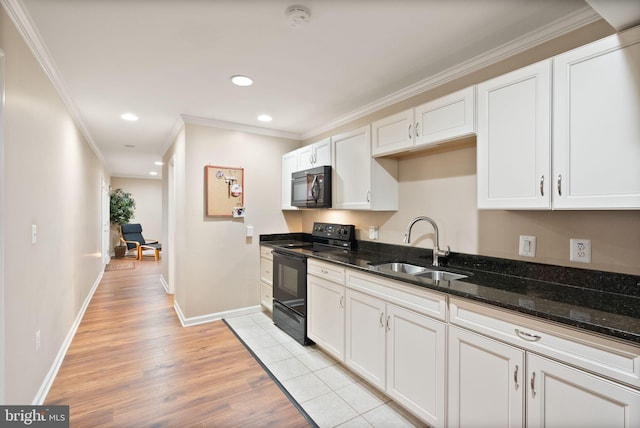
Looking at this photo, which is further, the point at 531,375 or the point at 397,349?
the point at 397,349

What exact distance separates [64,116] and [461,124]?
11.1 ft

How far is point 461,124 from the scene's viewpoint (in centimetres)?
196

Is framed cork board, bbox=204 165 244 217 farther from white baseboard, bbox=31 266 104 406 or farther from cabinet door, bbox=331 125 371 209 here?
white baseboard, bbox=31 266 104 406

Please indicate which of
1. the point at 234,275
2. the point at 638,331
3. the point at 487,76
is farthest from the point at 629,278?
the point at 234,275

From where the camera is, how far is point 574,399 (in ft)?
3.90

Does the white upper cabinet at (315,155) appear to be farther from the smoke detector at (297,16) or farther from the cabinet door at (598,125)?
the cabinet door at (598,125)

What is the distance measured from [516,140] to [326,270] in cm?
165

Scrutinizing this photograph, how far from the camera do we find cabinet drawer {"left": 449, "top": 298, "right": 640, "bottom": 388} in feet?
3.52

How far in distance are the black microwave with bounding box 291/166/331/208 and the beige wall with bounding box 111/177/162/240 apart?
25.1ft

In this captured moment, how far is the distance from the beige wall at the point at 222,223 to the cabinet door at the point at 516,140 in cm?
271

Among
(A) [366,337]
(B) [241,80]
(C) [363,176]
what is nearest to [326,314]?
(A) [366,337]

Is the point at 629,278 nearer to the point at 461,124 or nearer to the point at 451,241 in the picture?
the point at 451,241

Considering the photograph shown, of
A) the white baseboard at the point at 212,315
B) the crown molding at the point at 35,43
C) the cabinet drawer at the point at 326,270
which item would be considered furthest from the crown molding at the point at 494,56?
the white baseboard at the point at 212,315

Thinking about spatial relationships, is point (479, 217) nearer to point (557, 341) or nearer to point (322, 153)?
point (557, 341)
